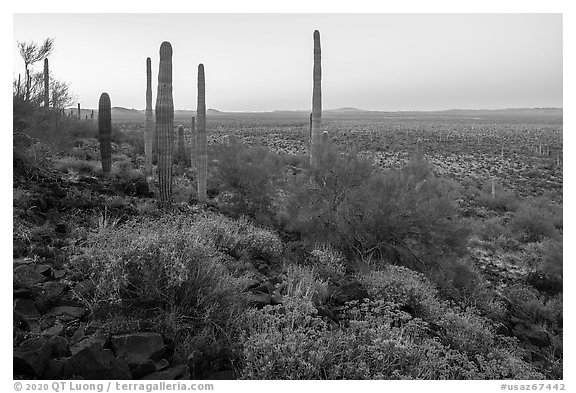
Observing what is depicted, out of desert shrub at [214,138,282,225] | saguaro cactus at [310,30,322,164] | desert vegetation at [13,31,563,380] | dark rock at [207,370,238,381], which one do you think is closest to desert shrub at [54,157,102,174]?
desert vegetation at [13,31,563,380]

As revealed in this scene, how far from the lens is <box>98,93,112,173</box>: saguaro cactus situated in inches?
652

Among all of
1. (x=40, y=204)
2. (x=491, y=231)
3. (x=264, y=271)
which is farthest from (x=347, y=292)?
(x=491, y=231)

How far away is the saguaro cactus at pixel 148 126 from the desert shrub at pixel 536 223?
13205 mm

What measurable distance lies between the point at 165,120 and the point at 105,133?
5.96m

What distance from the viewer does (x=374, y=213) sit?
1023cm

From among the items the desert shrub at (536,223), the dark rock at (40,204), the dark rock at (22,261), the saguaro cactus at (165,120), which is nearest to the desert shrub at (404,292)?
the dark rock at (22,261)

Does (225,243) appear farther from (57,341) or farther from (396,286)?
(57,341)

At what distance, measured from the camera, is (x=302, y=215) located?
1093cm

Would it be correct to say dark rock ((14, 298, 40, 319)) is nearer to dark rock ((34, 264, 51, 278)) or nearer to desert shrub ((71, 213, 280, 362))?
desert shrub ((71, 213, 280, 362))

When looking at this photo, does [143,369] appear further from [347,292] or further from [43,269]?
[347,292]

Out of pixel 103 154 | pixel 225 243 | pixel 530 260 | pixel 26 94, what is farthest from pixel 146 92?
pixel 530 260

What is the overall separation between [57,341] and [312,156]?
27.1 ft

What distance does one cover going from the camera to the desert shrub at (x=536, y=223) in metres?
16.4

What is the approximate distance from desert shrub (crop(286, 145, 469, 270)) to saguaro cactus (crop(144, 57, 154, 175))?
8.61 m
